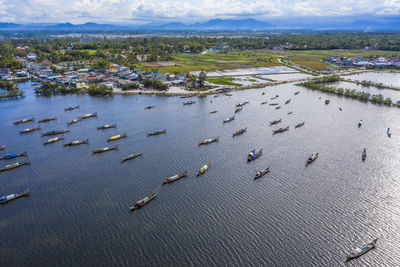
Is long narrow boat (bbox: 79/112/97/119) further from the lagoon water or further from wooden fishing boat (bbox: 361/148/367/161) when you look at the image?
wooden fishing boat (bbox: 361/148/367/161)

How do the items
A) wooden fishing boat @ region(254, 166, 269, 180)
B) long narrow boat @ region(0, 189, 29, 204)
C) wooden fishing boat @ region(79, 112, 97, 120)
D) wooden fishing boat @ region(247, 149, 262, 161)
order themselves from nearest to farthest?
long narrow boat @ region(0, 189, 29, 204), wooden fishing boat @ region(254, 166, 269, 180), wooden fishing boat @ region(247, 149, 262, 161), wooden fishing boat @ region(79, 112, 97, 120)

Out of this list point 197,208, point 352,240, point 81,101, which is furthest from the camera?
point 81,101

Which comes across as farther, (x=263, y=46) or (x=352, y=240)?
(x=263, y=46)

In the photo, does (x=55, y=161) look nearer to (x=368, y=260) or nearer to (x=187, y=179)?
(x=187, y=179)

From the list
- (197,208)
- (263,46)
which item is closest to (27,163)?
(197,208)

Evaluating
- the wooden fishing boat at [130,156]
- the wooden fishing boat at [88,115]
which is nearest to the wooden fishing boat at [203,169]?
the wooden fishing boat at [130,156]


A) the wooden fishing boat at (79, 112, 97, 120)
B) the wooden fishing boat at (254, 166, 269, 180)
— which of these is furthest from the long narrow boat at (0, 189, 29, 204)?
the wooden fishing boat at (254, 166, 269, 180)

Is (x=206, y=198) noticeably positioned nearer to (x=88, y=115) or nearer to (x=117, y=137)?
(x=117, y=137)

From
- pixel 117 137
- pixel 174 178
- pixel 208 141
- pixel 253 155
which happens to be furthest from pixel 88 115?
pixel 253 155
